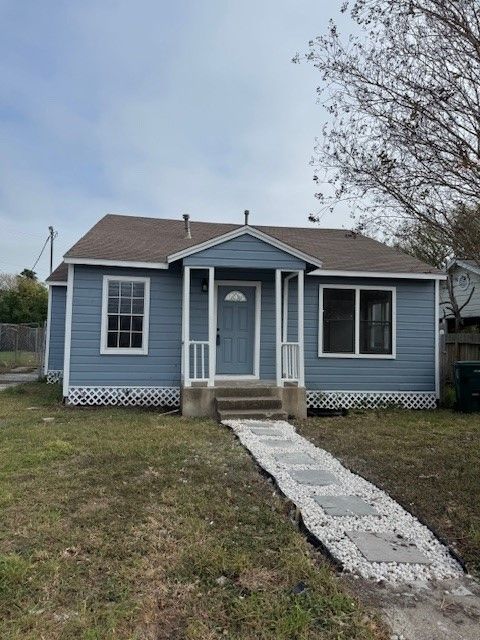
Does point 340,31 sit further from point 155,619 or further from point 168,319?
point 168,319

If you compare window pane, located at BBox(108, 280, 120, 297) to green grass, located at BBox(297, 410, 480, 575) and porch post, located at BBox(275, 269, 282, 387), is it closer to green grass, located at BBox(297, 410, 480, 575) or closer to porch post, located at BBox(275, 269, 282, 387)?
porch post, located at BBox(275, 269, 282, 387)

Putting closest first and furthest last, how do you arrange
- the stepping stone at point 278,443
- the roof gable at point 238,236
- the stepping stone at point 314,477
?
the stepping stone at point 314,477 → the stepping stone at point 278,443 → the roof gable at point 238,236

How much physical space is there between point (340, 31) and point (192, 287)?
5732 mm

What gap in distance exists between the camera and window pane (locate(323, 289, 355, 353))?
1013 centimetres

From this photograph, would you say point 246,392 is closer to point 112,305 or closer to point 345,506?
point 112,305

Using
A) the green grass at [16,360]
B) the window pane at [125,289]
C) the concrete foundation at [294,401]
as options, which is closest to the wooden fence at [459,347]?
the concrete foundation at [294,401]

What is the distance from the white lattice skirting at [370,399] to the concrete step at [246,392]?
4.87 ft

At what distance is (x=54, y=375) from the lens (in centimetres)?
1314

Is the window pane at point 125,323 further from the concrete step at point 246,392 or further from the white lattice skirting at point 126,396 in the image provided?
the concrete step at point 246,392

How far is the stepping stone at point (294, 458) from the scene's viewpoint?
5.45 metres

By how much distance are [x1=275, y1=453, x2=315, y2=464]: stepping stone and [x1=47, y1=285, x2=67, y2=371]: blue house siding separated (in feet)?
30.3

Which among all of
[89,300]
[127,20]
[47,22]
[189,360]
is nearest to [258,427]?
[189,360]

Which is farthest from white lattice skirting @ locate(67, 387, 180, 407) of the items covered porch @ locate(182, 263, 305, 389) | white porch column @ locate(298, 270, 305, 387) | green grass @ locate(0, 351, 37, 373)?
green grass @ locate(0, 351, 37, 373)

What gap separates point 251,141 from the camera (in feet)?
38.9
